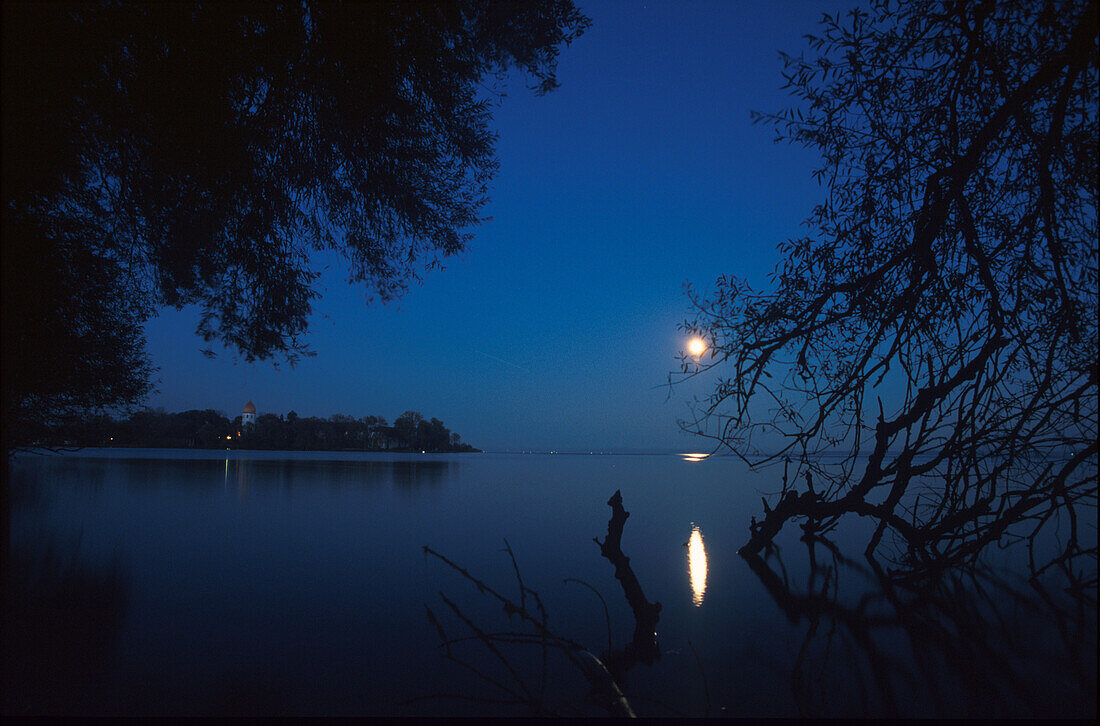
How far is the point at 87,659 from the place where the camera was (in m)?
4.49

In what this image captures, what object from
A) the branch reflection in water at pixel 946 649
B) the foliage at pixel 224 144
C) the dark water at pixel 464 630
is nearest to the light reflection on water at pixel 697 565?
the dark water at pixel 464 630

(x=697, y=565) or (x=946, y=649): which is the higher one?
(x=946, y=649)

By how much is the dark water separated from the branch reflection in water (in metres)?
0.02

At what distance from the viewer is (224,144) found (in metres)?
4.19

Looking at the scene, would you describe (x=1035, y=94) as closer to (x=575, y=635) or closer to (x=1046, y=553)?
(x=575, y=635)

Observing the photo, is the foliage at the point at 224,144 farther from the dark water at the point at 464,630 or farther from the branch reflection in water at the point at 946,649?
the branch reflection in water at the point at 946,649

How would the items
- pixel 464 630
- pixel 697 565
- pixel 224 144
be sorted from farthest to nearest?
1. pixel 697 565
2. pixel 464 630
3. pixel 224 144

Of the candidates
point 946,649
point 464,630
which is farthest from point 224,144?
point 946,649

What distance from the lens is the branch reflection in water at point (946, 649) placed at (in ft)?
13.3

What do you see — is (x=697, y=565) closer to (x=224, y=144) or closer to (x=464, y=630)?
(x=464, y=630)

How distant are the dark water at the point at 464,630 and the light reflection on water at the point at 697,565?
0.28 feet

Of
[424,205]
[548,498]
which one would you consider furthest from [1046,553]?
[548,498]

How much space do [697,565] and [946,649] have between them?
3996mm

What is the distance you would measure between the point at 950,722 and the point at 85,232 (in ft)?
25.9
